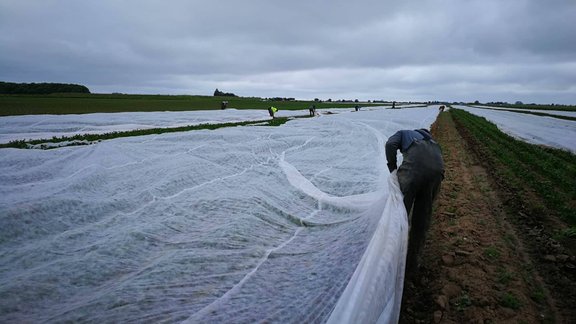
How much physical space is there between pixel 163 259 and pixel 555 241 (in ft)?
14.7

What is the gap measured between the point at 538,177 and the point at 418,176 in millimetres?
5855

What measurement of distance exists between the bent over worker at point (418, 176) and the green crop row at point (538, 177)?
2.88m

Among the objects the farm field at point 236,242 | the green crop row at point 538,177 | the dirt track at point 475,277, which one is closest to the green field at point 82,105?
the farm field at point 236,242

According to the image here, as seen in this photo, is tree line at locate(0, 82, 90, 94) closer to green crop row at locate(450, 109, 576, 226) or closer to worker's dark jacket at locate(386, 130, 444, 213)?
green crop row at locate(450, 109, 576, 226)

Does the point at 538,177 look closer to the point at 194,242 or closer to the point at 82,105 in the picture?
the point at 194,242

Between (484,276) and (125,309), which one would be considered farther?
(484,276)

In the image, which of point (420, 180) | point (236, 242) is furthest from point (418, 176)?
point (236, 242)

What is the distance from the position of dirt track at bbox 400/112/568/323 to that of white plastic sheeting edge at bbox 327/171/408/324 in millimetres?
636

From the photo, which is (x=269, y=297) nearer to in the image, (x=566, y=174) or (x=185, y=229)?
(x=185, y=229)

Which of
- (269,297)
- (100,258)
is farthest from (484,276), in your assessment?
(100,258)

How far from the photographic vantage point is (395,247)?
2.33m

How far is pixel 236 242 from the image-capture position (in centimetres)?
283

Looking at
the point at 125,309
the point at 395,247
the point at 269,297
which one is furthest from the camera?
the point at 395,247

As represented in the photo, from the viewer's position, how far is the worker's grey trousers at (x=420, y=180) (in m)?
2.87
